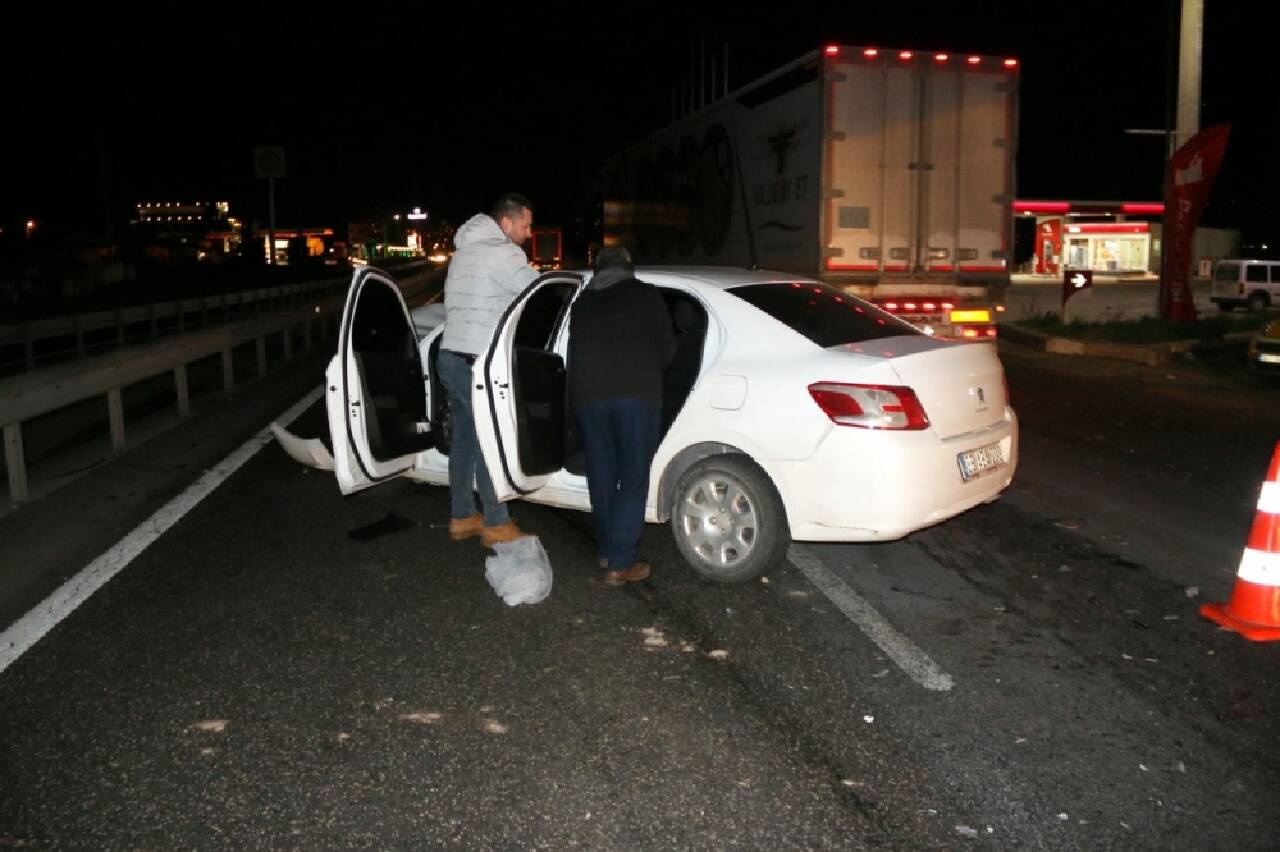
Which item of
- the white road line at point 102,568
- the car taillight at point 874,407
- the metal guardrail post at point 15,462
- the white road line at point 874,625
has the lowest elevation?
the white road line at point 874,625

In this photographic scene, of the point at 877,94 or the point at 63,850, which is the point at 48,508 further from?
the point at 877,94

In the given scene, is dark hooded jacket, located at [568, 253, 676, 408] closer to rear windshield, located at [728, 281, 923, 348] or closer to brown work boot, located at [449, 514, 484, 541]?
rear windshield, located at [728, 281, 923, 348]

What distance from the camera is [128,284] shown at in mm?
40562

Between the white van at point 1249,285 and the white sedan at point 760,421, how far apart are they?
34602mm

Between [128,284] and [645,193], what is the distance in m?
23.5

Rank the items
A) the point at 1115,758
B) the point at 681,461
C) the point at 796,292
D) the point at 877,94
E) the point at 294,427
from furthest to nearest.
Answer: the point at 877,94 < the point at 294,427 < the point at 796,292 < the point at 681,461 < the point at 1115,758

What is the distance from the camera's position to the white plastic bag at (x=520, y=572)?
573 cm

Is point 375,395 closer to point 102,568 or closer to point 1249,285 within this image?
point 102,568

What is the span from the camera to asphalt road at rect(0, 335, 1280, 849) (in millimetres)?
3596

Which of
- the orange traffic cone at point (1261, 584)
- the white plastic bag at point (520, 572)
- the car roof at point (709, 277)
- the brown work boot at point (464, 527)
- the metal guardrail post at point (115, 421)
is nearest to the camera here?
the orange traffic cone at point (1261, 584)

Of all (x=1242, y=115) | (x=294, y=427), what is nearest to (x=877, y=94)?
(x=294, y=427)

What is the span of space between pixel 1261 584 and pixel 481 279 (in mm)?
3938

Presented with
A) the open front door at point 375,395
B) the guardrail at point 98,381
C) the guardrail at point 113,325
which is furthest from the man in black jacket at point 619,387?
the guardrail at point 113,325

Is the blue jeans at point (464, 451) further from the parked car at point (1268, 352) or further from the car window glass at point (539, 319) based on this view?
the parked car at point (1268, 352)
